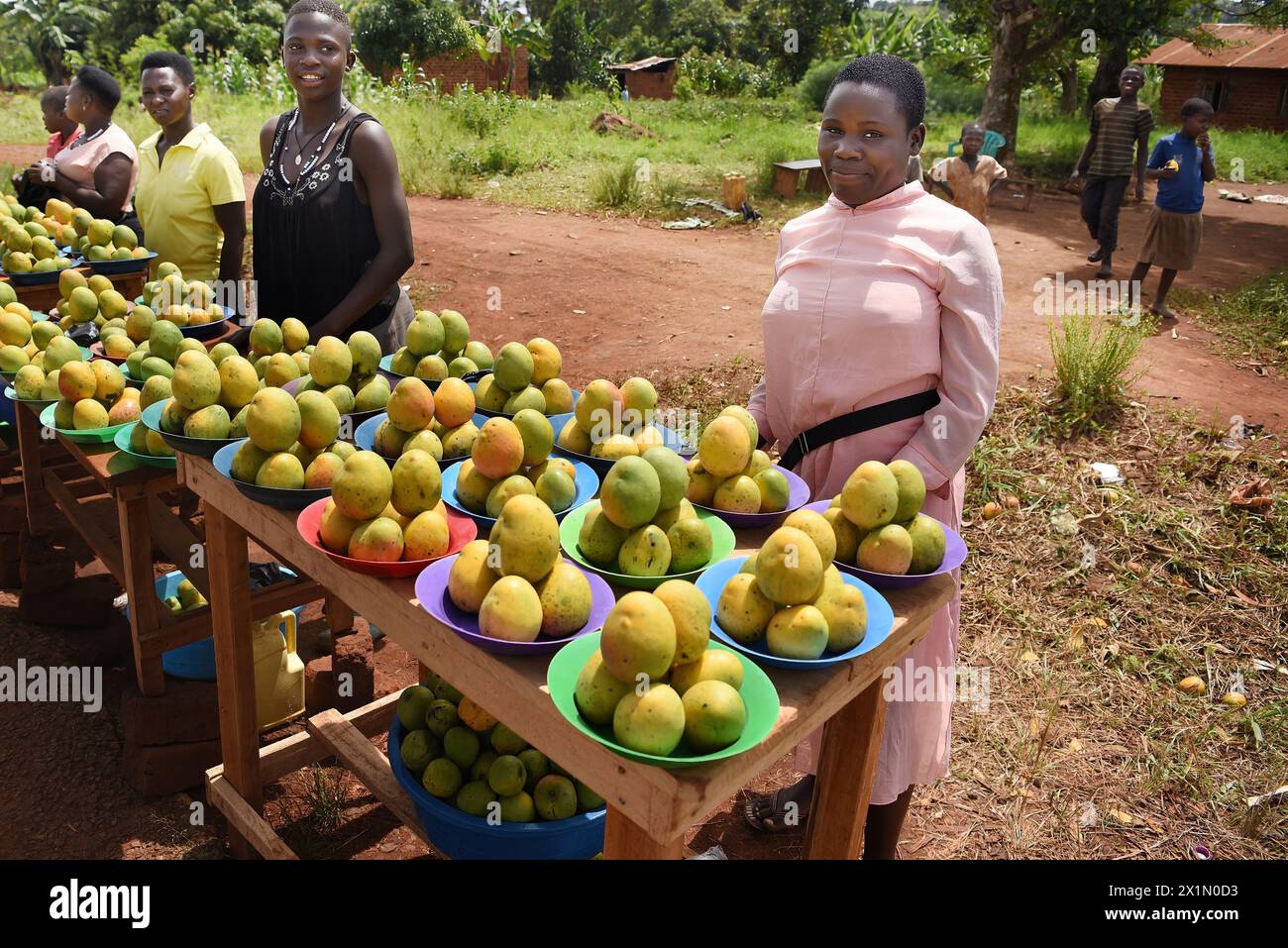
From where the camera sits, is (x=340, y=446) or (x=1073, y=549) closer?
(x=340, y=446)

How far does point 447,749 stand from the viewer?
272cm

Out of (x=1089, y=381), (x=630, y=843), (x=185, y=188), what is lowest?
(x=1089, y=381)

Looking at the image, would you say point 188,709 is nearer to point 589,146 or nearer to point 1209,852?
point 1209,852

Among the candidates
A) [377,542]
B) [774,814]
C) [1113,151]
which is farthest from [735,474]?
[1113,151]

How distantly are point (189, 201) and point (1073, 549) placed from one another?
192 inches

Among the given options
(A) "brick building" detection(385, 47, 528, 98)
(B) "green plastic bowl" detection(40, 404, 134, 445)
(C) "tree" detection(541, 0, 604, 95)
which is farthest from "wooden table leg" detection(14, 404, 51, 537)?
(C) "tree" detection(541, 0, 604, 95)

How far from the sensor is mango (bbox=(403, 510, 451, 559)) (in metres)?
2.06

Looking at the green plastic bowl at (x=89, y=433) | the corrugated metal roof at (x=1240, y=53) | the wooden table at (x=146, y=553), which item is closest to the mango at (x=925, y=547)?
the wooden table at (x=146, y=553)

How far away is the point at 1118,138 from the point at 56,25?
1578 inches

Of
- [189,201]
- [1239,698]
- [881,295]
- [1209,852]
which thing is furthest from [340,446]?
[1239,698]

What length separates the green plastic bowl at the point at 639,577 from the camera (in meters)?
1.97

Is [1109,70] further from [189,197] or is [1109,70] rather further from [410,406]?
[410,406]

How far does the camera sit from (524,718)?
175 cm

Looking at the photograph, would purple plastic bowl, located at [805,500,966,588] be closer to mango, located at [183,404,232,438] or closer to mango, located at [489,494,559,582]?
mango, located at [489,494,559,582]
